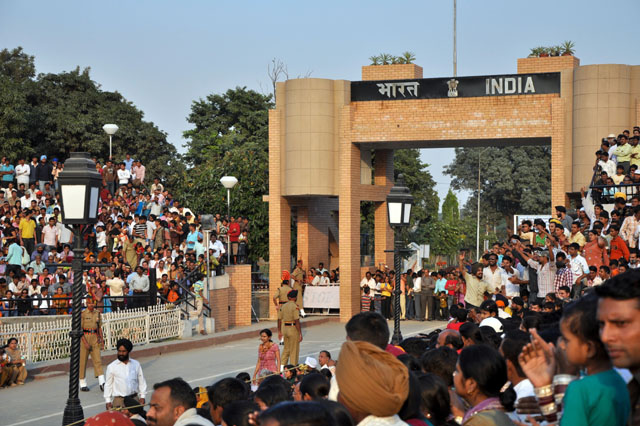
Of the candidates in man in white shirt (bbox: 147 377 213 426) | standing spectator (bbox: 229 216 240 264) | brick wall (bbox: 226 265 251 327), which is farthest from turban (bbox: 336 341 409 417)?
standing spectator (bbox: 229 216 240 264)

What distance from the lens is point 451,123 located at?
30.1 metres

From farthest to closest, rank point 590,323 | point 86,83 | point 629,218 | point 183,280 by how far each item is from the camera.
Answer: point 86,83, point 183,280, point 629,218, point 590,323

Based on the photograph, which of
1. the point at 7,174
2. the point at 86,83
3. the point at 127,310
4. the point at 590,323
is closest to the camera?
the point at 590,323

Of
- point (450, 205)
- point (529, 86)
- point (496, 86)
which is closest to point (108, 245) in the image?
point (496, 86)

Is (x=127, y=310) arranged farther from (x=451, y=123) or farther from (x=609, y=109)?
(x=609, y=109)

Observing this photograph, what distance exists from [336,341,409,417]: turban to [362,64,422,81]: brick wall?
27271 mm

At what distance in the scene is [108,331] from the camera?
2172 cm

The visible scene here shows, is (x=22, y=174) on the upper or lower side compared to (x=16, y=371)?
upper

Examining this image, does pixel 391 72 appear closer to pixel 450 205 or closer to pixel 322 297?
pixel 322 297

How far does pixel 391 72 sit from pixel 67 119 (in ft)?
84.3

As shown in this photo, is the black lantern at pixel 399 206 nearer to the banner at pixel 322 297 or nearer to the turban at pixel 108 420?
the turban at pixel 108 420

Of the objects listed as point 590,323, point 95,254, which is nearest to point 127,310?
point 95,254

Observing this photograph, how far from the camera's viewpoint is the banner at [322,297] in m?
31.7

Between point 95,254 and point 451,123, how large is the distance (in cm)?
1202
